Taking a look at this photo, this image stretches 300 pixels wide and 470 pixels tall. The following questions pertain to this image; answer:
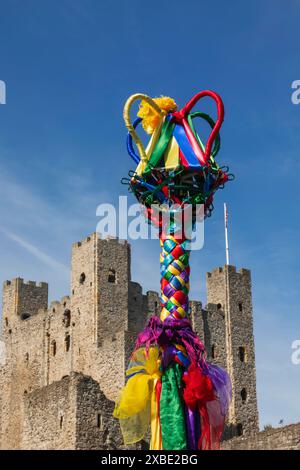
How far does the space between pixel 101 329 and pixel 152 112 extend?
2568 centimetres

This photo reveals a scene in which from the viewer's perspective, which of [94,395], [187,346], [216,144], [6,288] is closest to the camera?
[187,346]

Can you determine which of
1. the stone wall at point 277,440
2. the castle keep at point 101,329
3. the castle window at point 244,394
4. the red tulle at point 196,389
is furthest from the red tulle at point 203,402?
the castle window at point 244,394

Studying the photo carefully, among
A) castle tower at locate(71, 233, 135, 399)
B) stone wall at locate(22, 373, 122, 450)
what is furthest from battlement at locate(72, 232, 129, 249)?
stone wall at locate(22, 373, 122, 450)

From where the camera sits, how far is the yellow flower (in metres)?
23.4

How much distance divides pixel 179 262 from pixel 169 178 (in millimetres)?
1879

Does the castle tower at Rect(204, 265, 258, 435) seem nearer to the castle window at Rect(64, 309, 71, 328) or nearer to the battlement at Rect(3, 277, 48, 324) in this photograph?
the castle window at Rect(64, 309, 71, 328)

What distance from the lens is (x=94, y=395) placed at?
114 ft

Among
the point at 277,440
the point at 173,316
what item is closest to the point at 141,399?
the point at 173,316

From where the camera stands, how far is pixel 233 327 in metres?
53.2

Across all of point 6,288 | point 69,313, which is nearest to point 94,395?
point 69,313

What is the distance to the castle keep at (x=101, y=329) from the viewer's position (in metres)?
47.7

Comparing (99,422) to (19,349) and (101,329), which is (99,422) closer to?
(101,329)

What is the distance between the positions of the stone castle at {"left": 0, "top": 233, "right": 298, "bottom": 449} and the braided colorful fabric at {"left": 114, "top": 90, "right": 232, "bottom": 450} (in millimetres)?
21674
